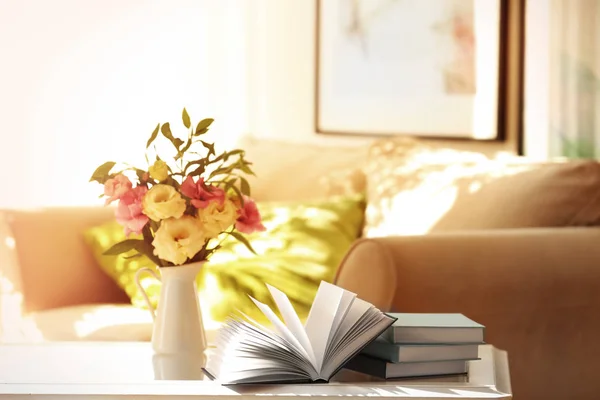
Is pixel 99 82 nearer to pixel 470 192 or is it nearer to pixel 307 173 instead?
pixel 307 173

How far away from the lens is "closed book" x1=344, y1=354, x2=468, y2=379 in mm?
1528

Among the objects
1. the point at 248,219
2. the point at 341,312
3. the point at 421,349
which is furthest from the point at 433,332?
the point at 248,219

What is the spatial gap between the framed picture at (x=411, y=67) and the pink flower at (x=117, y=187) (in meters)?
1.98

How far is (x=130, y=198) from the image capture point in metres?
1.67

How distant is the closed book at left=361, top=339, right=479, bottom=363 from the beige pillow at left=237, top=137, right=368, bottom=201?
129 centimetres

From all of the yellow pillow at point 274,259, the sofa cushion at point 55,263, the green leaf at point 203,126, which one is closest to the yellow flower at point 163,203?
the green leaf at point 203,126

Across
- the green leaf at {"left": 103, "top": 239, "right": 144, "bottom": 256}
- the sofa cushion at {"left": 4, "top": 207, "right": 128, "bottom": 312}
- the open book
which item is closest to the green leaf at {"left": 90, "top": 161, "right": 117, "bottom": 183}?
the green leaf at {"left": 103, "top": 239, "right": 144, "bottom": 256}

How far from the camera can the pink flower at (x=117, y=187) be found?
167 cm

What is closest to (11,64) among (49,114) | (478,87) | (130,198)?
(49,114)

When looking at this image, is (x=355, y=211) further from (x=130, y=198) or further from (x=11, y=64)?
(x=11, y=64)

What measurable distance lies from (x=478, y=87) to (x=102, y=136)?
1.74 m

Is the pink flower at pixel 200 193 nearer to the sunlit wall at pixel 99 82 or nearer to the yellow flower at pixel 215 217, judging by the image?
the yellow flower at pixel 215 217

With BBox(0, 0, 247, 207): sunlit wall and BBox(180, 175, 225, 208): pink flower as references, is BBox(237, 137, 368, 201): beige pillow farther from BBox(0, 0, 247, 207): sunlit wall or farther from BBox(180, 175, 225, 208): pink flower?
BBox(0, 0, 247, 207): sunlit wall

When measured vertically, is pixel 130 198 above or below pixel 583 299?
above
